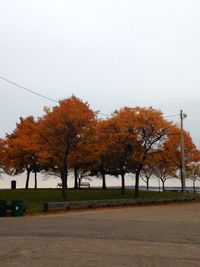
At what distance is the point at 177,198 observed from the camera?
37.6 m

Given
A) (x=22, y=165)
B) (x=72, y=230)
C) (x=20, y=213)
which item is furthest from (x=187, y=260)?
(x=22, y=165)

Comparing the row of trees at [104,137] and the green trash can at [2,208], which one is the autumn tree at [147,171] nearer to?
the row of trees at [104,137]

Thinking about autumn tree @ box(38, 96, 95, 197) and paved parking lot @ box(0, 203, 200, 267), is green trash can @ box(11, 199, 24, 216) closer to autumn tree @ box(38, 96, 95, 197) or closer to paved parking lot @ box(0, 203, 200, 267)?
paved parking lot @ box(0, 203, 200, 267)

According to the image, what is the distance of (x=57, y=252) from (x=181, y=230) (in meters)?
6.56

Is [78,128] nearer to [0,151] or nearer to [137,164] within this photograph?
[137,164]

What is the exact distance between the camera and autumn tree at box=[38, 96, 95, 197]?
33.3m

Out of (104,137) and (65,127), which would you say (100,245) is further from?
(104,137)

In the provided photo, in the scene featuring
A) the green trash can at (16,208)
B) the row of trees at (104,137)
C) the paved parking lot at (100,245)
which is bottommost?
the paved parking lot at (100,245)

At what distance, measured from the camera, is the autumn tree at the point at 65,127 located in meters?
33.3

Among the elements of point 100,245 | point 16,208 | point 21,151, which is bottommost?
point 100,245

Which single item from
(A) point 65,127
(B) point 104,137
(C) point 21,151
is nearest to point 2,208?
(A) point 65,127

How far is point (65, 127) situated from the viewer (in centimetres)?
3341

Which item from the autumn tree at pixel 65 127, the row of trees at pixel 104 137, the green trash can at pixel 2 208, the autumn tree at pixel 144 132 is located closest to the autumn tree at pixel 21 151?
the row of trees at pixel 104 137

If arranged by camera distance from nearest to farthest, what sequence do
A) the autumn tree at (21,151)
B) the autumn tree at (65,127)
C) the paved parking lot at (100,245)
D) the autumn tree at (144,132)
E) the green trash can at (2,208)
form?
1. the paved parking lot at (100,245)
2. the green trash can at (2,208)
3. the autumn tree at (65,127)
4. the autumn tree at (144,132)
5. the autumn tree at (21,151)
